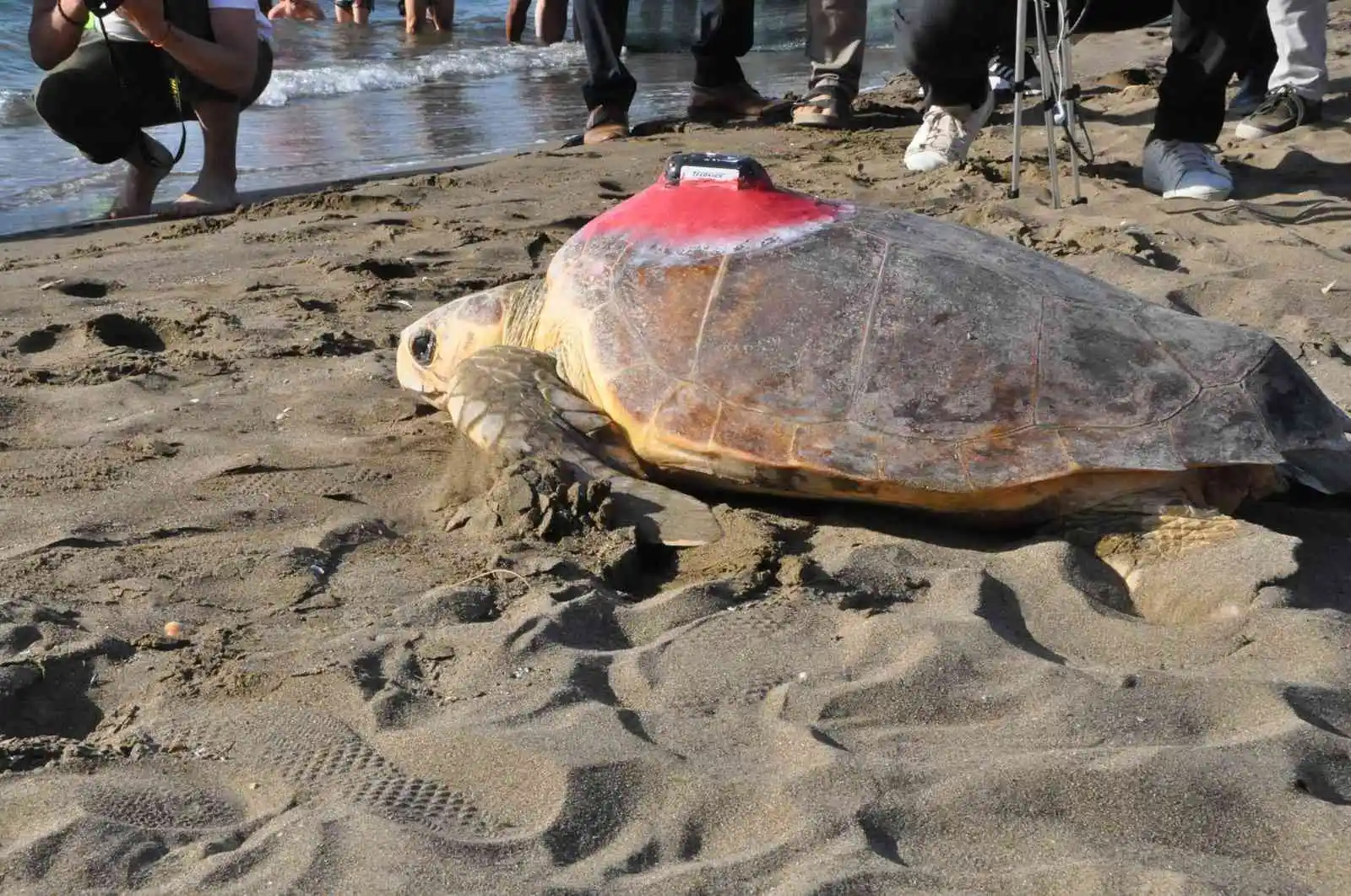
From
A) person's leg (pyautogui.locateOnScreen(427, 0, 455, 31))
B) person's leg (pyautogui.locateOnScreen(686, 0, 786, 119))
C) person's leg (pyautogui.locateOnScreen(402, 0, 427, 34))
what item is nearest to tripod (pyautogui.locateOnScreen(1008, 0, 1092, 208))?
person's leg (pyautogui.locateOnScreen(686, 0, 786, 119))

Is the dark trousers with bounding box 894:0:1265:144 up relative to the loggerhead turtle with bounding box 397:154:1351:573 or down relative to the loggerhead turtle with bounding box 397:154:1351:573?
up

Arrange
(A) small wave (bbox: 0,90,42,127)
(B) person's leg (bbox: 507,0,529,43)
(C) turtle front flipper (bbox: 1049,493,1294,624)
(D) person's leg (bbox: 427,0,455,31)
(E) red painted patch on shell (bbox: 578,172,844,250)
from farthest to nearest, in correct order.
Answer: (D) person's leg (bbox: 427,0,455,31), (B) person's leg (bbox: 507,0,529,43), (A) small wave (bbox: 0,90,42,127), (E) red painted patch on shell (bbox: 578,172,844,250), (C) turtle front flipper (bbox: 1049,493,1294,624)

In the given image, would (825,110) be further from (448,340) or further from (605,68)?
(448,340)

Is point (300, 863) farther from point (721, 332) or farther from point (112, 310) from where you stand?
point (112, 310)

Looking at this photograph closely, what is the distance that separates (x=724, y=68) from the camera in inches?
286

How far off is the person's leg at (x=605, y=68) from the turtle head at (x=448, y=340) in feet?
11.4

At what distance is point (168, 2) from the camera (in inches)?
205

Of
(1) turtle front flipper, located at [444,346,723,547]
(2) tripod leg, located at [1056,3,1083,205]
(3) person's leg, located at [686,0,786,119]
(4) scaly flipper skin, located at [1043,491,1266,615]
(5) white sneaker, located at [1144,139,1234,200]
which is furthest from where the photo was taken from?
(3) person's leg, located at [686,0,786,119]

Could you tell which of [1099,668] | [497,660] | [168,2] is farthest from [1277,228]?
[168,2]

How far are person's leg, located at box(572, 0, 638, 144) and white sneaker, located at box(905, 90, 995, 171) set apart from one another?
1.69 m

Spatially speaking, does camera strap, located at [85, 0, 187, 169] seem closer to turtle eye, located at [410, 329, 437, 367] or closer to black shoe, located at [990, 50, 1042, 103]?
turtle eye, located at [410, 329, 437, 367]

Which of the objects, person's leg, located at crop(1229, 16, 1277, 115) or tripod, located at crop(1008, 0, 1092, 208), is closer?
tripod, located at crop(1008, 0, 1092, 208)

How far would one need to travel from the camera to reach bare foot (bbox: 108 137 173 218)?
17.4ft

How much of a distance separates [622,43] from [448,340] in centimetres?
401
